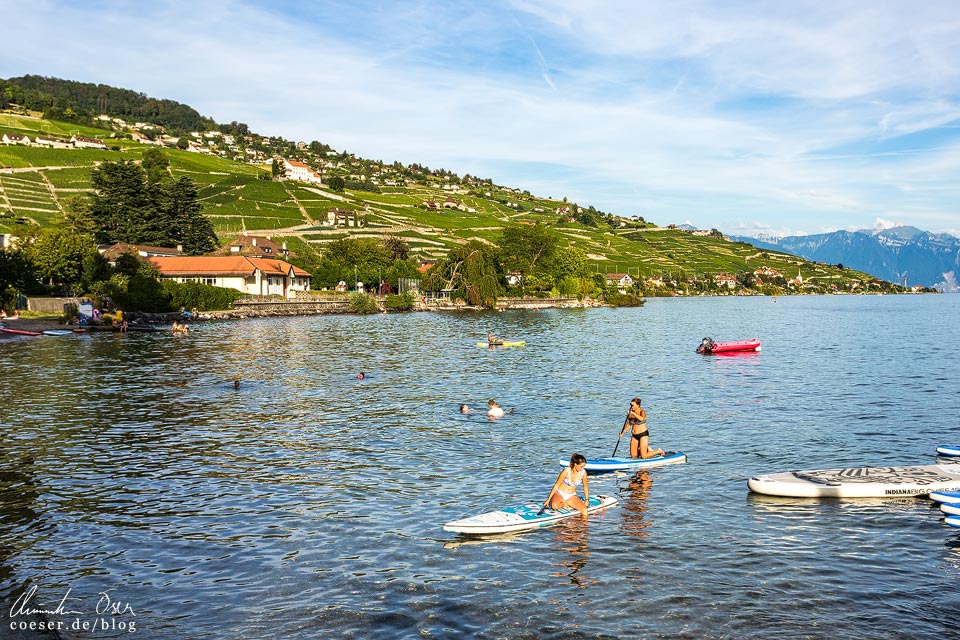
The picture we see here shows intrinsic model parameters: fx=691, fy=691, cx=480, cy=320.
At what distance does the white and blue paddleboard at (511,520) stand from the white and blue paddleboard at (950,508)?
9930 mm

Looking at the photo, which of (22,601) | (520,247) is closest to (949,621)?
(22,601)

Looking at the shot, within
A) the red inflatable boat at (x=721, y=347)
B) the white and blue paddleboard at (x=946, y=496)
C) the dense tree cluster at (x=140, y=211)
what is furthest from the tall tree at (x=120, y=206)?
the white and blue paddleboard at (x=946, y=496)

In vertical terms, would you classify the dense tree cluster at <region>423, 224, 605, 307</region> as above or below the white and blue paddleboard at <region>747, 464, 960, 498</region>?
above

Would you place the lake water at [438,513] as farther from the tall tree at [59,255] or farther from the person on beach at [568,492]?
the tall tree at [59,255]

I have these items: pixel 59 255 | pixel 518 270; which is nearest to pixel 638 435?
pixel 59 255

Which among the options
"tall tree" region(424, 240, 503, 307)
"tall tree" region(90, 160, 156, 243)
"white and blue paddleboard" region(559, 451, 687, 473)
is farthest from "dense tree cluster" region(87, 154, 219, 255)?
"white and blue paddleboard" region(559, 451, 687, 473)

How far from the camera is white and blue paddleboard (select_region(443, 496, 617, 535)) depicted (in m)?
18.9

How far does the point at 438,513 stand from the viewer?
20.7m

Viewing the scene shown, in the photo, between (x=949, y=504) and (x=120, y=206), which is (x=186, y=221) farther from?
(x=949, y=504)

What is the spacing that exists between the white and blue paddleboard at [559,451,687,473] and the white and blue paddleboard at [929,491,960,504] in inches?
328

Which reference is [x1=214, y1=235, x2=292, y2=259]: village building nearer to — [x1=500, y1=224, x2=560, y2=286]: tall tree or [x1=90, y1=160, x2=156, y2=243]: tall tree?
[x1=90, y1=160, x2=156, y2=243]: tall tree

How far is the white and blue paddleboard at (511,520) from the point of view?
62.0 feet

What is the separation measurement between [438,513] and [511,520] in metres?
2.48

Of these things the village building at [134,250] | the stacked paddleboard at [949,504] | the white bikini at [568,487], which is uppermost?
the village building at [134,250]
